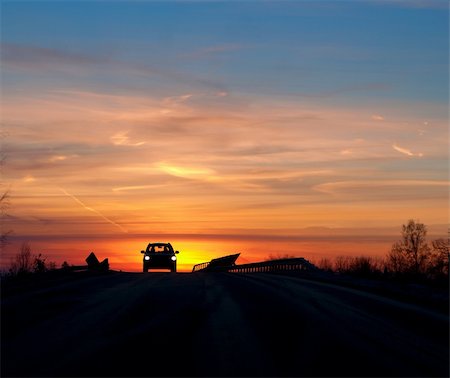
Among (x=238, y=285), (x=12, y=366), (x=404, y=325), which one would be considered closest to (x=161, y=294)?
(x=238, y=285)

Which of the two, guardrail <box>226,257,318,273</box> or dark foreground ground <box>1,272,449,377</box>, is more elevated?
guardrail <box>226,257,318,273</box>

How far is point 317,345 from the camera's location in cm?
1141

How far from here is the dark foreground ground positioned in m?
9.74

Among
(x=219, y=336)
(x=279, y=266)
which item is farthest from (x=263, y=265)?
(x=219, y=336)

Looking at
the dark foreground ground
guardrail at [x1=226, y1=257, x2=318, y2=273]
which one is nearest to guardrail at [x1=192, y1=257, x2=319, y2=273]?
guardrail at [x1=226, y1=257, x2=318, y2=273]

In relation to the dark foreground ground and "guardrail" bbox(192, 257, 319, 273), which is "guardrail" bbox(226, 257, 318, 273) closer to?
"guardrail" bbox(192, 257, 319, 273)

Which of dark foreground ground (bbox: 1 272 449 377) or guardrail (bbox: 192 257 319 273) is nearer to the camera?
dark foreground ground (bbox: 1 272 449 377)

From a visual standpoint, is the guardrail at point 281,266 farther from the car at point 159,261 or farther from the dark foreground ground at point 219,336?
the dark foreground ground at point 219,336

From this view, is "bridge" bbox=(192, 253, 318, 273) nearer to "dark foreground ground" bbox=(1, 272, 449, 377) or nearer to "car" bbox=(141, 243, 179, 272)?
"car" bbox=(141, 243, 179, 272)

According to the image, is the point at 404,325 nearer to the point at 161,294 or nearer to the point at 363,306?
the point at 363,306

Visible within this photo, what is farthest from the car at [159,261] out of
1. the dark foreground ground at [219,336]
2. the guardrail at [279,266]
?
the dark foreground ground at [219,336]

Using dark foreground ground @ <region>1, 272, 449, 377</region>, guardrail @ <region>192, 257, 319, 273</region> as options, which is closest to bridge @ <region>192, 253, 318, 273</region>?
guardrail @ <region>192, 257, 319, 273</region>

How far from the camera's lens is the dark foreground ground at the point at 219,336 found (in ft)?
32.0

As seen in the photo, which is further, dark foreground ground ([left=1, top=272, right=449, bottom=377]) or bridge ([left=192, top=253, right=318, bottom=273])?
bridge ([left=192, top=253, right=318, bottom=273])
